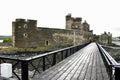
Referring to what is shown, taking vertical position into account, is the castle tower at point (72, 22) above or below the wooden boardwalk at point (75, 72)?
above

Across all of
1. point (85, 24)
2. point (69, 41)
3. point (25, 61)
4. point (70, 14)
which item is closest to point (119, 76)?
point (25, 61)

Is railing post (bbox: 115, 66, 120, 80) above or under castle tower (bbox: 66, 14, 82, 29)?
under

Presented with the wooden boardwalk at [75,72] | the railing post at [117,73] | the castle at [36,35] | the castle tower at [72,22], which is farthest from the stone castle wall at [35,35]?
the railing post at [117,73]

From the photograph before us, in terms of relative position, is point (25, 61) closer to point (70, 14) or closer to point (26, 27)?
point (26, 27)

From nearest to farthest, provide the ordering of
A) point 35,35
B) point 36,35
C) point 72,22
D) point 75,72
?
point 75,72 < point 35,35 < point 36,35 < point 72,22

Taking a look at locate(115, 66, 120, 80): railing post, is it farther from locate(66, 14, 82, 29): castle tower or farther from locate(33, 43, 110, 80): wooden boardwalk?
locate(66, 14, 82, 29): castle tower

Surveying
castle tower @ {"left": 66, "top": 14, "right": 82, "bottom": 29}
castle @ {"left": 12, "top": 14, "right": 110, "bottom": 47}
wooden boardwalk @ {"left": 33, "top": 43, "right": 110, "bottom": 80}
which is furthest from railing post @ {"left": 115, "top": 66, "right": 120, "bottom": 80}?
castle tower @ {"left": 66, "top": 14, "right": 82, "bottom": 29}

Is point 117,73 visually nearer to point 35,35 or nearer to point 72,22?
point 35,35

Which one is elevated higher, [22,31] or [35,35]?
[22,31]

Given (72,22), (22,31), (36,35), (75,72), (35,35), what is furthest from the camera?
(72,22)

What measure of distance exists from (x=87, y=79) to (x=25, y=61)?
6.05ft

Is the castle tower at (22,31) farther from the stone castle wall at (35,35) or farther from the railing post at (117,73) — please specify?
the railing post at (117,73)

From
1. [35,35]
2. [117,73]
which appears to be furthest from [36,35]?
[117,73]

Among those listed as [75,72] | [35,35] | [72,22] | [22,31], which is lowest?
[75,72]
